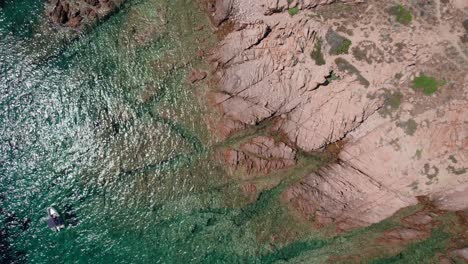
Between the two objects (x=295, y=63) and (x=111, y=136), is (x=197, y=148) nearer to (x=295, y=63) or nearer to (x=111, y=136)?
(x=111, y=136)

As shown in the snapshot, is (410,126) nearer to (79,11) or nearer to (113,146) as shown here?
(113,146)

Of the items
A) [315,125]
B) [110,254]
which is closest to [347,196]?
[315,125]

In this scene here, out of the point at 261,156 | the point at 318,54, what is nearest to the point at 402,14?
the point at 318,54

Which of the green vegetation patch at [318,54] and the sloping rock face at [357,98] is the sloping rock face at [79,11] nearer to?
the sloping rock face at [357,98]

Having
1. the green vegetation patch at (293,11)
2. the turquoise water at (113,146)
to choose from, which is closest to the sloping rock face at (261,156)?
the turquoise water at (113,146)

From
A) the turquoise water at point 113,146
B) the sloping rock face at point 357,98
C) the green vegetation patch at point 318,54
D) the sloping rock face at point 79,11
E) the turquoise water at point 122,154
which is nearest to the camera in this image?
the sloping rock face at point 357,98

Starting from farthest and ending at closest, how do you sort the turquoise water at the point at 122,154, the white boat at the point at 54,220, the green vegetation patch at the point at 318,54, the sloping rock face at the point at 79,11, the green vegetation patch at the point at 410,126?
the sloping rock face at the point at 79,11 → the white boat at the point at 54,220 → the turquoise water at the point at 122,154 → the green vegetation patch at the point at 318,54 → the green vegetation patch at the point at 410,126

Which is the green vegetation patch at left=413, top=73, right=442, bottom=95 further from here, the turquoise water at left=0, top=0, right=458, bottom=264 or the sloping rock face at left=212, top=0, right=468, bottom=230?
the turquoise water at left=0, top=0, right=458, bottom=264
